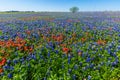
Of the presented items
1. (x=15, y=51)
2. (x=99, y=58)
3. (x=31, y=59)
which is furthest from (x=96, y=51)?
(x=15, y=51)

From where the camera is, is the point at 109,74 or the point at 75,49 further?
the point at 75,49

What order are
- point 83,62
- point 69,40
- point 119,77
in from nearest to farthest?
point 119,77
point 83,62
point 69,40

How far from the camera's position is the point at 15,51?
32.3 feet

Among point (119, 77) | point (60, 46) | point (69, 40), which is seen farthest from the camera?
point (69, 40)

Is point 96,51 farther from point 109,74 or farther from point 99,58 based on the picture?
point 109,74

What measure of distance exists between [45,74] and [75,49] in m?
2.37

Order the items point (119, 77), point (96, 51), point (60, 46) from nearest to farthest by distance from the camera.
A: point (119, 77)
point (96, 51)
point (60, 46)

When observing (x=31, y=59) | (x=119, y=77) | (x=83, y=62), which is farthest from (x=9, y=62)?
(x=119, y=77)

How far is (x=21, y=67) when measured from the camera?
26.3ft

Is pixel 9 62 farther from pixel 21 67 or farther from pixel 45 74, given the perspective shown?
pixel 45 74

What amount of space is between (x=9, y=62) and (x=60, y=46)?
256 centimetres

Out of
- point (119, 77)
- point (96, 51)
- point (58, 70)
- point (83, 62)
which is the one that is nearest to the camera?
point (119, 77)

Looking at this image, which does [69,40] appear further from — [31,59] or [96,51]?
[31,59]

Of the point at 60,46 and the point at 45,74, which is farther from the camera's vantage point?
→ the point at 60,46
